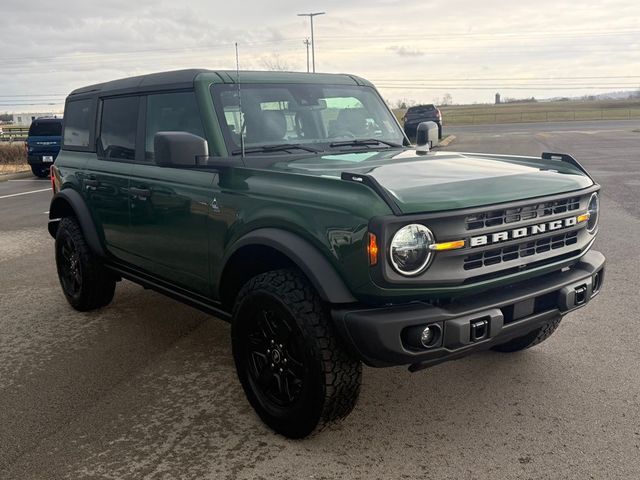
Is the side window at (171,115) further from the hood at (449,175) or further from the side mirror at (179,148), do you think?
the hood at (449,175)

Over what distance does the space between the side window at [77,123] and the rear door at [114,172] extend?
29 cm

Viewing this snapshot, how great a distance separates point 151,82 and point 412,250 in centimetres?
263

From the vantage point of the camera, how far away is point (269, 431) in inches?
136

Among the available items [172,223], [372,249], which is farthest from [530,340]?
[172,223]

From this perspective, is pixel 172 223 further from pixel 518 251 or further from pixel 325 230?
pixel 518 251

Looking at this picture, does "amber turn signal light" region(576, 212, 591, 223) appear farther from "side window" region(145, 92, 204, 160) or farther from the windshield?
"side window" region(145, 92, 204, 160)

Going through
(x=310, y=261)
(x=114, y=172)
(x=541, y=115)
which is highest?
(x=114, y=172)

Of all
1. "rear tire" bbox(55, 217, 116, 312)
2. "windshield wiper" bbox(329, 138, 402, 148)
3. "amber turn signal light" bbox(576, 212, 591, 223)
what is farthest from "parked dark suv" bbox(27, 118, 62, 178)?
"amber turn signal light" bbox(576, 212, 591, 223)

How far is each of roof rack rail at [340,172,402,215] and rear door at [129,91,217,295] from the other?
111 cm

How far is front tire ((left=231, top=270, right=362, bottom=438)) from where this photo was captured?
3.04 meters

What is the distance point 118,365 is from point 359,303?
2.23 meters

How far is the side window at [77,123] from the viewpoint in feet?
18.0

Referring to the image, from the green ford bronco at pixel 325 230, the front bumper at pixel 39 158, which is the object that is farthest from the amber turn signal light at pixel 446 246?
the front bumper at pixel 39 158

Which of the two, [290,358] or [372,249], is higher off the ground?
[372,249]
